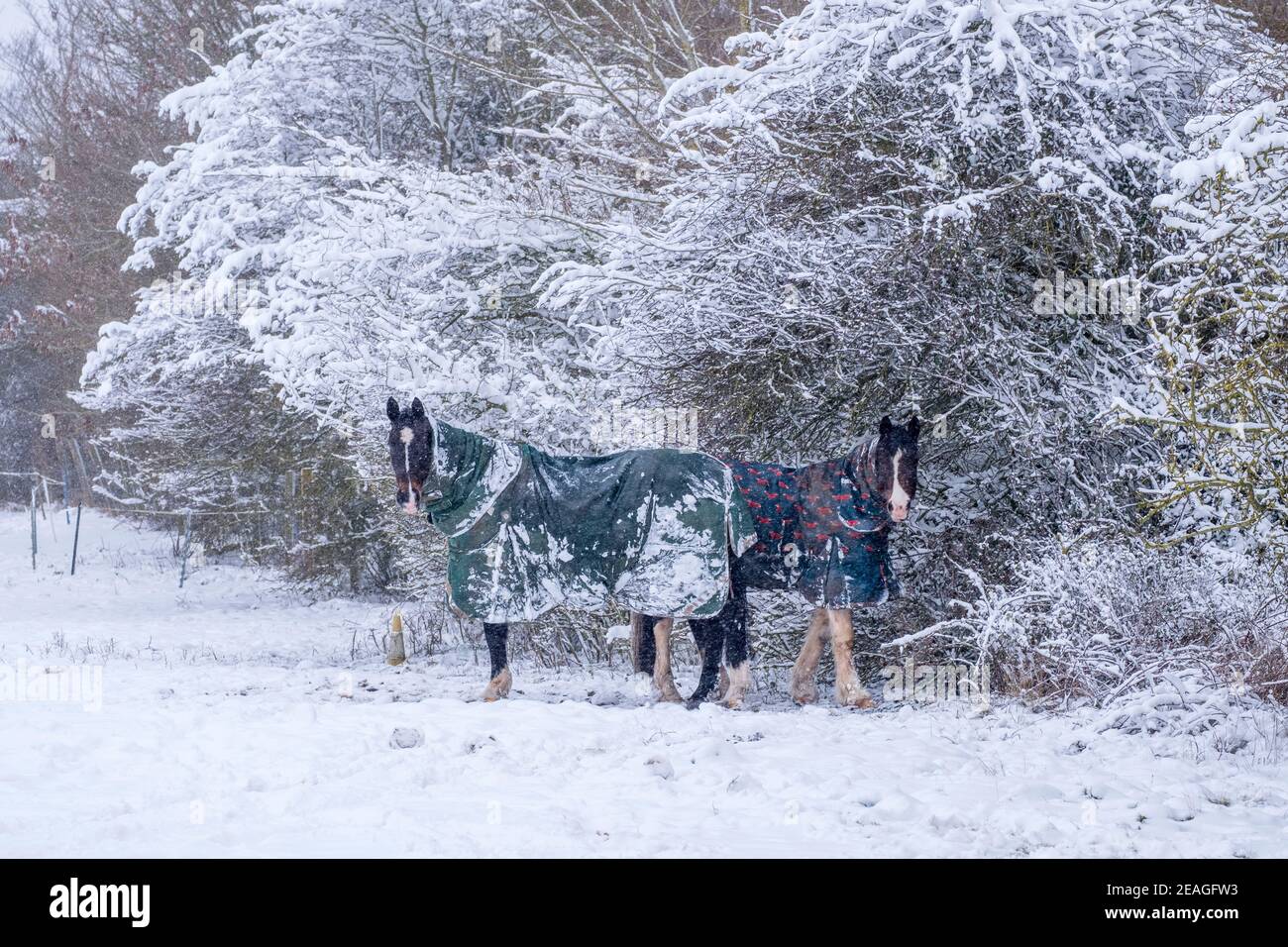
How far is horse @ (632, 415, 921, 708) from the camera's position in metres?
7.12

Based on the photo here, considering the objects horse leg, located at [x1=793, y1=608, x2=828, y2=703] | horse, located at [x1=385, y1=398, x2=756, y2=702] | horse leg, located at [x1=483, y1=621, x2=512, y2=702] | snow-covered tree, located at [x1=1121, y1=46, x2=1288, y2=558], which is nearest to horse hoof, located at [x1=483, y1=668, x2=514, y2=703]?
horse leg, located at [x1=483, y1=621, x2=512, y2=702]

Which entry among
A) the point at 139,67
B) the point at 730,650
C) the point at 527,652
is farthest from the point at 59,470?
the point at 730,650

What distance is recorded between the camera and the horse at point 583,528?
739 centimetres

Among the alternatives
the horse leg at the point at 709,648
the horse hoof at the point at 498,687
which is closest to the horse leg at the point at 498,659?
the horse hoof at the point at 498,687

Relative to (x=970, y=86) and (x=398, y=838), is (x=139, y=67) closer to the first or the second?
(x=970, y=86)

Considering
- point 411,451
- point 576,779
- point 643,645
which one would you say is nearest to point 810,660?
point 643,645

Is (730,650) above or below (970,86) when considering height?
below

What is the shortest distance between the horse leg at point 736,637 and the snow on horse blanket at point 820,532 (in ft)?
0.41

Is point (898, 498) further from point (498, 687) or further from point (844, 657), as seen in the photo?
point (498, 687)

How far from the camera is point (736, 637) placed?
773 cm

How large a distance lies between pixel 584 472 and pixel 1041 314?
11.3ft

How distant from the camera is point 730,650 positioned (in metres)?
7.71

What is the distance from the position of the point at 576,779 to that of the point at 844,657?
261 centimetres

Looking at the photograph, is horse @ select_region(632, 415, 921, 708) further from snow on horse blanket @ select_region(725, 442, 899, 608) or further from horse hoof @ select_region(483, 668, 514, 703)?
horse hoof @ select_region(483, 668, 514, 703)
